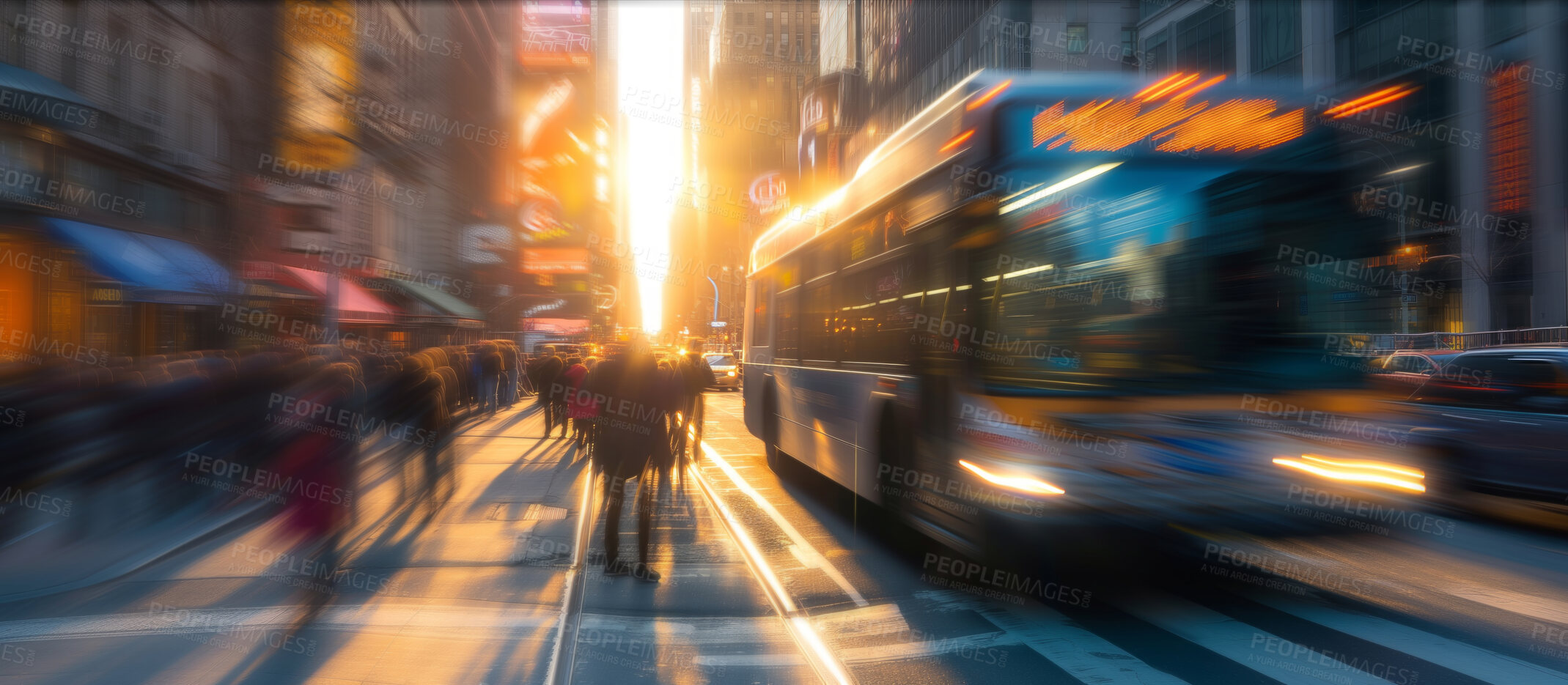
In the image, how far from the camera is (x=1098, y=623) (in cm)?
531

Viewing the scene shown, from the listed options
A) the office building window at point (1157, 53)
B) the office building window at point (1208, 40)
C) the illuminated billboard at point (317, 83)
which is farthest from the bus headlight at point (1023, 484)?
the office building window at point (1157, 53)

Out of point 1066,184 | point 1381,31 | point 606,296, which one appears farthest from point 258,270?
point 606,296

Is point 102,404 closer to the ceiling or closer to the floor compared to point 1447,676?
closer to the ceiling

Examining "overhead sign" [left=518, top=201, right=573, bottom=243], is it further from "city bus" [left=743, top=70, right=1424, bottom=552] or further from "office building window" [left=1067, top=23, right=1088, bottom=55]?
"city bus" [left=743, top=70, right=1424, bottom=552]

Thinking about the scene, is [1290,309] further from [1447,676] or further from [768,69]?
[768,69]

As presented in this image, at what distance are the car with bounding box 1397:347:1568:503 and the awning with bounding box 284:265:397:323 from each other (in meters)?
21.6


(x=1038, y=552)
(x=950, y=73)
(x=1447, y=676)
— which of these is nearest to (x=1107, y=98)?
(x=1038, y=552)

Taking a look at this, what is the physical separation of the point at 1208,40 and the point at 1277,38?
305 centimetres

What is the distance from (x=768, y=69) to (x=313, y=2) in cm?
11626

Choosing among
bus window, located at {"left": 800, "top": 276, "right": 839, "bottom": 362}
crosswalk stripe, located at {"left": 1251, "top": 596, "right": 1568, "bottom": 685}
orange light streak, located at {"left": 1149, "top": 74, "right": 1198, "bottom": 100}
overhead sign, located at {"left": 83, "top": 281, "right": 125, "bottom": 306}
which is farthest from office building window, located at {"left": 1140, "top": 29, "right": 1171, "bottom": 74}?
crosswalk stripe, located at {"left": 1251, "top": 596, "right": 1568, "bottom": 685}

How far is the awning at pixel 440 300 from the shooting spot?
35.6 m

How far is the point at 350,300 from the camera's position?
91.1ft

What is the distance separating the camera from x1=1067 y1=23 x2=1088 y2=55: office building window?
132 ft

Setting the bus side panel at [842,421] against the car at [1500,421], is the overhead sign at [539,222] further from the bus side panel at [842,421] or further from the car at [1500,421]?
the car at [1500,421]
